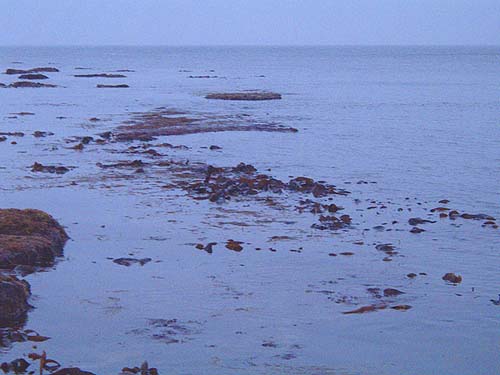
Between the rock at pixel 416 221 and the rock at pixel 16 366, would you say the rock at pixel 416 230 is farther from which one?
the rock at pixel 16 366

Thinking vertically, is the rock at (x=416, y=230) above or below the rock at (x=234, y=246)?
above

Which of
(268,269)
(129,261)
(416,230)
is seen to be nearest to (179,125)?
(416,230)

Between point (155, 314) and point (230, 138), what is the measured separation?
75.9 ft

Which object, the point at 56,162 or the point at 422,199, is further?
the point at 56,162

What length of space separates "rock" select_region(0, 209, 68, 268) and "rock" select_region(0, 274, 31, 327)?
2.06 m

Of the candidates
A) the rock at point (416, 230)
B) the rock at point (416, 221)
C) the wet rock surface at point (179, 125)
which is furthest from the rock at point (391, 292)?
the wet rock surface at point (179, 125)

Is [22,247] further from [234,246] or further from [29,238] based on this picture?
[234,246]

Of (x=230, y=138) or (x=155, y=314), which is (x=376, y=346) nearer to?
(x=155, y=314)

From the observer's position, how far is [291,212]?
19.0 metres

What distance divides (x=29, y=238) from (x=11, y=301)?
3504 mm

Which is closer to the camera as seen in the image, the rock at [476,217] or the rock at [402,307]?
the rock at [402,307]

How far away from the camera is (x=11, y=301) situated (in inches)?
444

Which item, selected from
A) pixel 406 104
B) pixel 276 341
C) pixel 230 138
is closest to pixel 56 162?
pixel 230 138

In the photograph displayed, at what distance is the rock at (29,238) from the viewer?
1385cm
